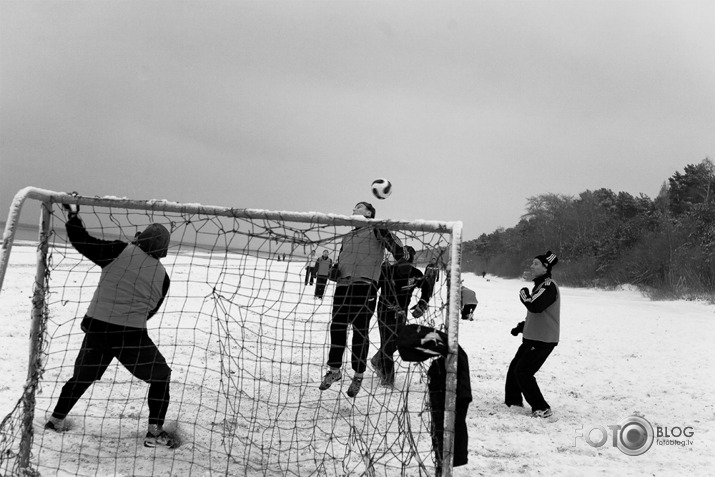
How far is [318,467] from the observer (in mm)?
3822

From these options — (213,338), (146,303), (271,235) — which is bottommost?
(213,338)

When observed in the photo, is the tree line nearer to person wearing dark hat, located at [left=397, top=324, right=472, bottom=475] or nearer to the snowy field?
the snowy field

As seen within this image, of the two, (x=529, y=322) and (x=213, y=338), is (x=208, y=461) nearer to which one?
(x=529, y=322)

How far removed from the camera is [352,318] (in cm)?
532

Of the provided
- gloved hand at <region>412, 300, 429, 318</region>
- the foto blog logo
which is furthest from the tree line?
gloved hand at <region>412, 300, 429, 318</region>

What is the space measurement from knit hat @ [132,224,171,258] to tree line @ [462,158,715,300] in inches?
960

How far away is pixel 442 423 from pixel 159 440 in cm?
206

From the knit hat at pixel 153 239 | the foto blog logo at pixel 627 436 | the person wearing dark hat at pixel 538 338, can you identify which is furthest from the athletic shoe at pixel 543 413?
the knit hat at pixel 153 239

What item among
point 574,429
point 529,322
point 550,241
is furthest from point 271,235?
point 550,241

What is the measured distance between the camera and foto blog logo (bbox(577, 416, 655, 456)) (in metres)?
4.78

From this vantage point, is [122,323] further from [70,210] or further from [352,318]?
→ [352,318]

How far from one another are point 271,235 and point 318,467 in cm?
169

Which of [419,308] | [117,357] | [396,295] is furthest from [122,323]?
[419,308]

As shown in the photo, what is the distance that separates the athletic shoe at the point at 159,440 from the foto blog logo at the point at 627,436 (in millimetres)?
3503
